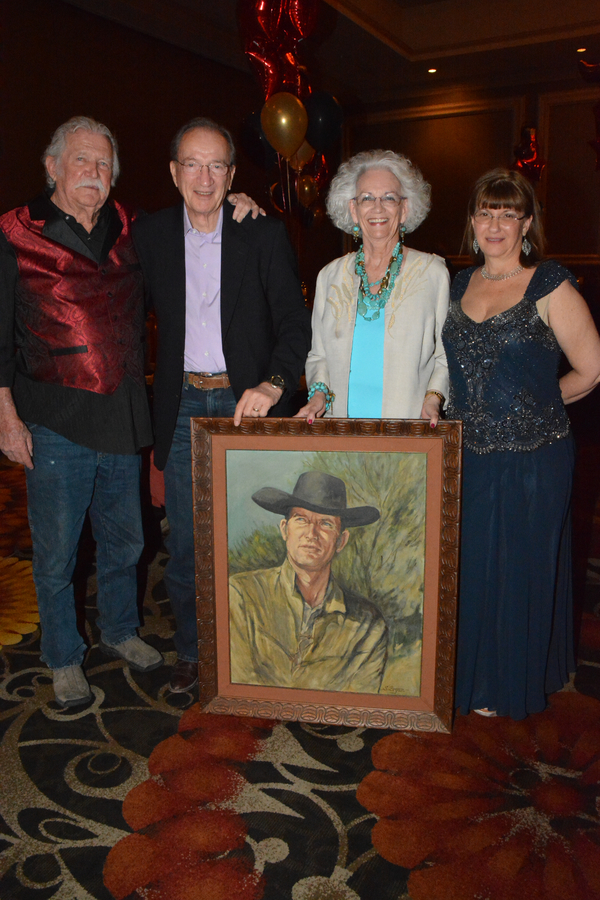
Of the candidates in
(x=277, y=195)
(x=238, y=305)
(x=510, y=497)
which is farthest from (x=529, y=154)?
(x=510, y=497)

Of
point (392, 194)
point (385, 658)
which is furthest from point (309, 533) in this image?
point (392, 194)

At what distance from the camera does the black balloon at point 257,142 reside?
5.43 m

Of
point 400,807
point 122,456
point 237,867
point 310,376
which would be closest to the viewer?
point 237,867

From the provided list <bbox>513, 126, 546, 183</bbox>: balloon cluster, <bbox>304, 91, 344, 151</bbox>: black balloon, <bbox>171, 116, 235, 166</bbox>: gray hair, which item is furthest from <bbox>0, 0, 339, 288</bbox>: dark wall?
<bbox>171, 116, 235, 166</bbox>: gray hair

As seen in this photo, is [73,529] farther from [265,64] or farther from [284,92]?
[265,64]

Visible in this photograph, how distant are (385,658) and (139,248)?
1.44 m

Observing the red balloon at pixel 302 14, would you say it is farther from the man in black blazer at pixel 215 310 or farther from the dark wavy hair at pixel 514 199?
the dark wavy hair at pixel 514 199

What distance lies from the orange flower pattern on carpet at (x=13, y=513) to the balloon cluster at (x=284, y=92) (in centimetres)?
297

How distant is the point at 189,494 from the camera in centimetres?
220

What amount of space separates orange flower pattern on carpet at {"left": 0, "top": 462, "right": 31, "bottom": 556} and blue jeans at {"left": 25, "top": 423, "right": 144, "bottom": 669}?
54.0 inches

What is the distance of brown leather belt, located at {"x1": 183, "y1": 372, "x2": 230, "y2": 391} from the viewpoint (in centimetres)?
210

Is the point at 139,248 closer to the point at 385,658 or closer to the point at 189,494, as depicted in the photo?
the point at 189,494

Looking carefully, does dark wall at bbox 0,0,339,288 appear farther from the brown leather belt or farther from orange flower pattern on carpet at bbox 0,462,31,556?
the brown leather belt

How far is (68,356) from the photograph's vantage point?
2027 millimetres
